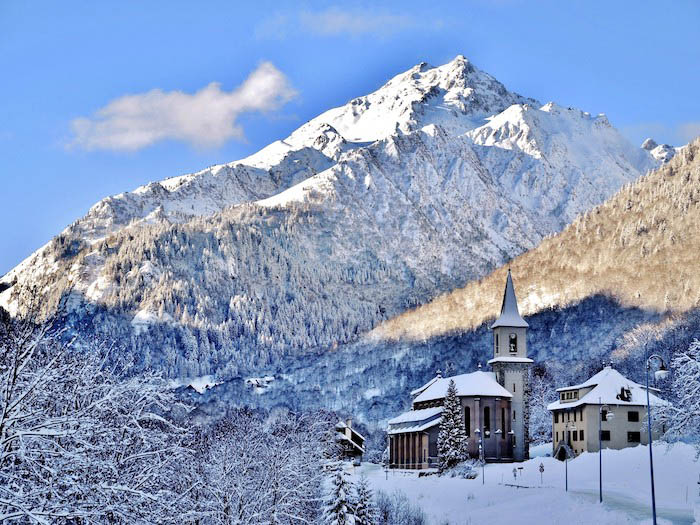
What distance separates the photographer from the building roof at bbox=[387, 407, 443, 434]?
112 meters

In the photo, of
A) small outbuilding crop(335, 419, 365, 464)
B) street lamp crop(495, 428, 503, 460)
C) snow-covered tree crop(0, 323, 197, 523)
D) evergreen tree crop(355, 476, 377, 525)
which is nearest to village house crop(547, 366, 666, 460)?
street lamp crop(495, 428, 503, 460)

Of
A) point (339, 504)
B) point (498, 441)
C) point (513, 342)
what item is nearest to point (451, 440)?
point (498, 441)

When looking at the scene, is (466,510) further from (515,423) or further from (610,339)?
(610,339)

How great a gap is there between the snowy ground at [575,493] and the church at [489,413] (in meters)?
16.9

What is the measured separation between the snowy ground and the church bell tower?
18.0 m

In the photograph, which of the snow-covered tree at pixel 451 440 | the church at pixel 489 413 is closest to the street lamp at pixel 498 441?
the church at pixel 489 413

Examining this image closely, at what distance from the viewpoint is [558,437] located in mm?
104375

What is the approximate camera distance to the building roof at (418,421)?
11162 centimetres

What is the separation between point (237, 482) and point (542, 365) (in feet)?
479

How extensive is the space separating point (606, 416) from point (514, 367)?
80.9ft

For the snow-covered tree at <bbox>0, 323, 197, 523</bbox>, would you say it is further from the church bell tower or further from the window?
the window

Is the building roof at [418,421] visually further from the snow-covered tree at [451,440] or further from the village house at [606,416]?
the village house at [606,416]

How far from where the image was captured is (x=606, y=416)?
306 ft

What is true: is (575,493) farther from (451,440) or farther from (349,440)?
(349,440)
